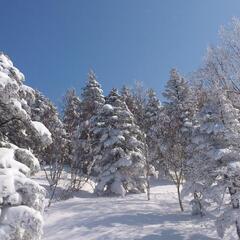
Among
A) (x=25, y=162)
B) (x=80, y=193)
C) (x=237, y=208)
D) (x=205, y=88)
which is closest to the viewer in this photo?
(x=25, y=162)

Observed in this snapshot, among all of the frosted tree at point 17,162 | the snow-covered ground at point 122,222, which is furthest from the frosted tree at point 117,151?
the frosted tree at point 17,162

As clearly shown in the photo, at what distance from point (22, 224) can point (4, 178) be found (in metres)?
0.98

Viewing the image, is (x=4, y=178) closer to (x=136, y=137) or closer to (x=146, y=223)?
(x=146, y=223)

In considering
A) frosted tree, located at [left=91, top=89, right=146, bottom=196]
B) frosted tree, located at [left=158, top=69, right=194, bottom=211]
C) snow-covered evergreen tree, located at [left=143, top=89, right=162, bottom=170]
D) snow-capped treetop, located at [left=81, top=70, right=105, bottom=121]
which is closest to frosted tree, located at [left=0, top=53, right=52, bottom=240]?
frosted tree, located at [left=158, top=69, right=194, bottom=211]

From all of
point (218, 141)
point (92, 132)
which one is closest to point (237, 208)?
point (218, 141)

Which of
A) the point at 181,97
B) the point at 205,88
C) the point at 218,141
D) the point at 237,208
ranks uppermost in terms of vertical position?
the point at 181,97

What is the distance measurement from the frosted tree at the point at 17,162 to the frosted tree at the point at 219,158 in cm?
1071

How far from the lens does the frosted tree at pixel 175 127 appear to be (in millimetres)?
28078

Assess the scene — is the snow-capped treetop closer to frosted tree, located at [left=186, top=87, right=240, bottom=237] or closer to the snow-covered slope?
the snow-covered slope

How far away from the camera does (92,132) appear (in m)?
37.4

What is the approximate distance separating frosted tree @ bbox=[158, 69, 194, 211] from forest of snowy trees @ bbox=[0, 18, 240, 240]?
8 cm

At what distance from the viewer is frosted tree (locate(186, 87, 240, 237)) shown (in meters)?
18.4

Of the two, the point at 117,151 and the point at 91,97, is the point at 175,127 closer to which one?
the point at 117,151

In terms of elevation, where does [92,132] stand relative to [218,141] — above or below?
above
